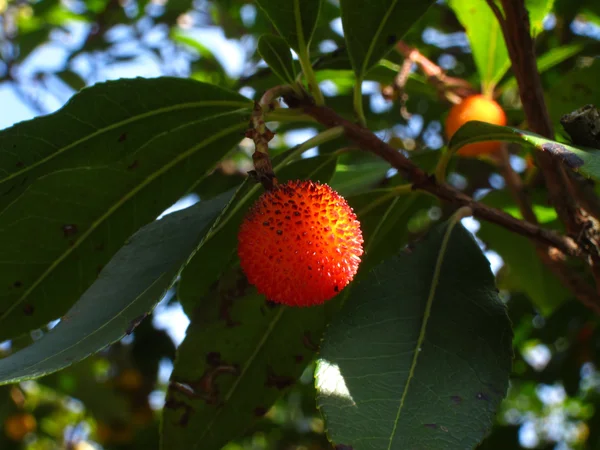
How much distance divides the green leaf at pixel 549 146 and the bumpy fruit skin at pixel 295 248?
29 cm

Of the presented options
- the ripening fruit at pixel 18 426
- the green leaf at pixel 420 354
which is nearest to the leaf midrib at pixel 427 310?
the green leaf at pixel 420 354

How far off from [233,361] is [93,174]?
460mm

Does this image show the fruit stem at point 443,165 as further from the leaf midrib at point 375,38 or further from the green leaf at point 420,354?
the leaf midrib at point 375,38

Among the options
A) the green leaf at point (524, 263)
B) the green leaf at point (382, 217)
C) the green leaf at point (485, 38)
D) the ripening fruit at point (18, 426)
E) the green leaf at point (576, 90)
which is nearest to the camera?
the green leaf at point (382, 217)

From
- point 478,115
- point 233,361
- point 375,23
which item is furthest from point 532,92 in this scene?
point 233,361

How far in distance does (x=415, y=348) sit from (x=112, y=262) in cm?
52

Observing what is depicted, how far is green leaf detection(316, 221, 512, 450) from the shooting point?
3.15ft

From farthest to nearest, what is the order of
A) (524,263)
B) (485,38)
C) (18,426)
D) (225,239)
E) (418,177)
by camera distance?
(18,426)
(524,263)
(485,38)
(225,239)
(418,177)

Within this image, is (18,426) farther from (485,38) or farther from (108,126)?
(485,38)

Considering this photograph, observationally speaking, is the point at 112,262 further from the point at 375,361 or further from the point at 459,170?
the point at 459,170

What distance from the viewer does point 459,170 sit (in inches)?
107

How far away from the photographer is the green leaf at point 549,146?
880 mm

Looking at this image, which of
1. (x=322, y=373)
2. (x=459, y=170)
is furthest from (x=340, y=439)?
(x=459, y=170)

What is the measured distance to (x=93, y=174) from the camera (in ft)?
4.04
